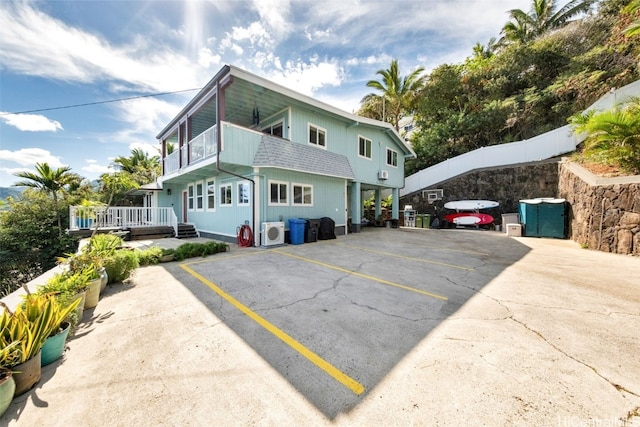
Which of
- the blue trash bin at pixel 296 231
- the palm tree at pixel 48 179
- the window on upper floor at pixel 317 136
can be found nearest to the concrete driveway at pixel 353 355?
the blue trash bin at pixel 296 231

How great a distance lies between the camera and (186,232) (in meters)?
12.3

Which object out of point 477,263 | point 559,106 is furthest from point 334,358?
point 559,106

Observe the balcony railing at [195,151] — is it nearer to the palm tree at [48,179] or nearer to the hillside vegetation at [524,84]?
the palm tree at [48,179]

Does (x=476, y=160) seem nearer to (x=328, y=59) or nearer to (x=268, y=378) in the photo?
(x=328, y=59)

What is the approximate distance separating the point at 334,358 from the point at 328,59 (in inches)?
555

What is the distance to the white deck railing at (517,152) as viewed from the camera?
11961 mm

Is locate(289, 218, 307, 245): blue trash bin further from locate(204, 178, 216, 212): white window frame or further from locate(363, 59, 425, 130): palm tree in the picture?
locate(363, 59, 425, 130): palm tree

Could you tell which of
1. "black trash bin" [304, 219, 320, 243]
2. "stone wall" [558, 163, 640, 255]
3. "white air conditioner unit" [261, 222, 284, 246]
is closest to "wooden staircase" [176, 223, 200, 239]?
"white air conditioner unit" [261, 222, 284, 246]

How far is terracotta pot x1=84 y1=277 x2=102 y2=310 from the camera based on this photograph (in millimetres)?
3651

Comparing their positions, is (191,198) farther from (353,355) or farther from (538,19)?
(538,19)

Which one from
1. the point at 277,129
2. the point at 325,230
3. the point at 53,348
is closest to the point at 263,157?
the point at 277,129

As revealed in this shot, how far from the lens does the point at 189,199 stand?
46.7 feet

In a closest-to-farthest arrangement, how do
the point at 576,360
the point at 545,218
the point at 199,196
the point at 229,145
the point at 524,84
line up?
the point at 576,360, the point at 229,145, the point at 545,218, the point at 199,196, the point at 524,84

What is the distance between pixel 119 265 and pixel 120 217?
9353 mm
